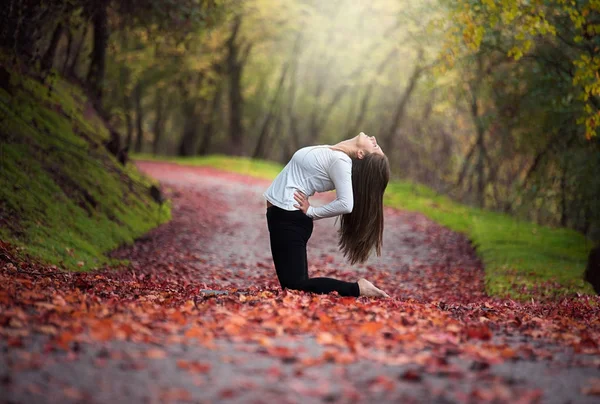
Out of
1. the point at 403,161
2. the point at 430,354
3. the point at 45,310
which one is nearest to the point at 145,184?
the point at 45,310

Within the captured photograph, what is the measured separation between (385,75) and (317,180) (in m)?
32.6

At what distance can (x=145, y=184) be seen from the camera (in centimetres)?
1841

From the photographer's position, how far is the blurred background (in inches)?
535

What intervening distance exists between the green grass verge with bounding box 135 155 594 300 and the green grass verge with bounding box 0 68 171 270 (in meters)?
6.97

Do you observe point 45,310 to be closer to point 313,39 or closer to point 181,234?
point 181,234

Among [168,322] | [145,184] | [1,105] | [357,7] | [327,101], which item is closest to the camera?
[168,322]

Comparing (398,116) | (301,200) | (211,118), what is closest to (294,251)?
(301,200)

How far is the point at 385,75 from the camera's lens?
38531 millimetres

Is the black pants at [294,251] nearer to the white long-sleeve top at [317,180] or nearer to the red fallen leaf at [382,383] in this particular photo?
the white long-sleeve top at [317,180]

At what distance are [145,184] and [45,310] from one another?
42.8 ft

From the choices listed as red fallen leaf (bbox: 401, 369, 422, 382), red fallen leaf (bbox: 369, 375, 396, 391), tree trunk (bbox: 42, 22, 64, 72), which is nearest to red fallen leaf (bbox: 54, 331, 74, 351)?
red fallen leaf (bbox: 369, 375, 396, 391)

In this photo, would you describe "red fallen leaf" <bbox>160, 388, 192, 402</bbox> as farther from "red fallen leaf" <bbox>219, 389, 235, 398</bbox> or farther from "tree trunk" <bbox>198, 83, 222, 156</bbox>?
"tree trunk" <bbox>198, 83, 222, 156</bbox>

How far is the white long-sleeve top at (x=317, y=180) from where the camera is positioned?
22.1ft

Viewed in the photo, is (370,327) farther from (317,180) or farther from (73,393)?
(73,393)
